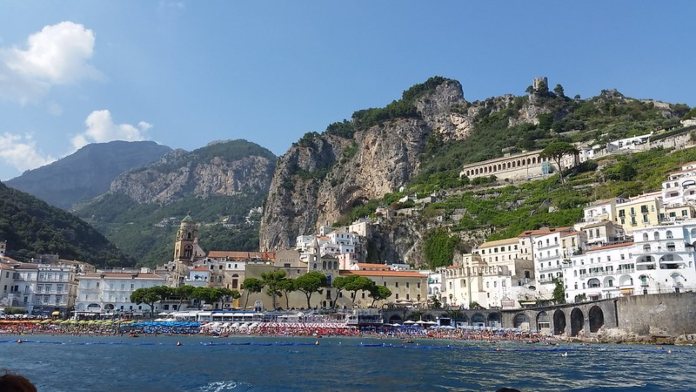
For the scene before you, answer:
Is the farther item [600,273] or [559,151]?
[559,151]

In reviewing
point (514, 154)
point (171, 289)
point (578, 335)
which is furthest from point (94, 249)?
point (578, 335)

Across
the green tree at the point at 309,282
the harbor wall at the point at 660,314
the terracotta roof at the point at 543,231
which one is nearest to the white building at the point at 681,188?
the terracotta roof at the point at 543,231

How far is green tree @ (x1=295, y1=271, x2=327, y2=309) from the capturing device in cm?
7600

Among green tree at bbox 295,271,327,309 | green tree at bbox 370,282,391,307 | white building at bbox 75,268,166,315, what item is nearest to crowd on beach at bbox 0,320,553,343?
green tree at bbox 295,271,327,309

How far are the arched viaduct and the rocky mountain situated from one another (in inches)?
1448

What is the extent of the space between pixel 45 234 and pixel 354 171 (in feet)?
215

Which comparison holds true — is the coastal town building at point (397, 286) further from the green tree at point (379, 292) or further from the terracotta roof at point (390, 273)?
the green tree at point (379, 292)

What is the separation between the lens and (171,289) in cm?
7594

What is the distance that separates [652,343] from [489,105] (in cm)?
9913

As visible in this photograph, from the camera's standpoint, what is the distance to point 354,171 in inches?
5187

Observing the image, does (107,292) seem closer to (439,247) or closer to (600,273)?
(439,247)

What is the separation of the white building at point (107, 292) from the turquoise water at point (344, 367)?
29647mm

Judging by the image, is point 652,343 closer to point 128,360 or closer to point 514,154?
point 128,360

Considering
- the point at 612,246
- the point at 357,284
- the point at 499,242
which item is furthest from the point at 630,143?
the point at 357,284
